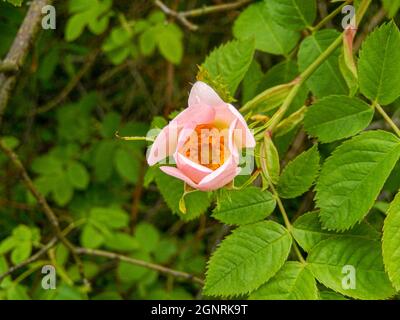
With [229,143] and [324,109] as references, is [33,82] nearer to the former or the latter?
[324,109]

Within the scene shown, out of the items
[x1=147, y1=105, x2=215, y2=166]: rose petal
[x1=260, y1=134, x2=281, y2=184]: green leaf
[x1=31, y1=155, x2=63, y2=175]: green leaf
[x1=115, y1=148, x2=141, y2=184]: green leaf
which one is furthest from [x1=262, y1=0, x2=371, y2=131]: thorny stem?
[x1=31, y1=155, x2=63, y2=175]: green leaf

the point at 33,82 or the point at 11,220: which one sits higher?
the point at 33,82

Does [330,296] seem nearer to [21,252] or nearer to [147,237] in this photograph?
[21,252]

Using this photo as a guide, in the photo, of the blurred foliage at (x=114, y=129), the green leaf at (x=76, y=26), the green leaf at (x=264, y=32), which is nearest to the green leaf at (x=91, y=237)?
the blurred foliage at (x=114, y=129)

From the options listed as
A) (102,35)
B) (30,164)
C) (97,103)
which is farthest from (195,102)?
(97,103)

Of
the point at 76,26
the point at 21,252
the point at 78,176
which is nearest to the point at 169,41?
the point at 76,26

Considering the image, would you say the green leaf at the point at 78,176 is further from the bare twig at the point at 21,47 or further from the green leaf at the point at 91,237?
the bare twig at the point at 21,47
